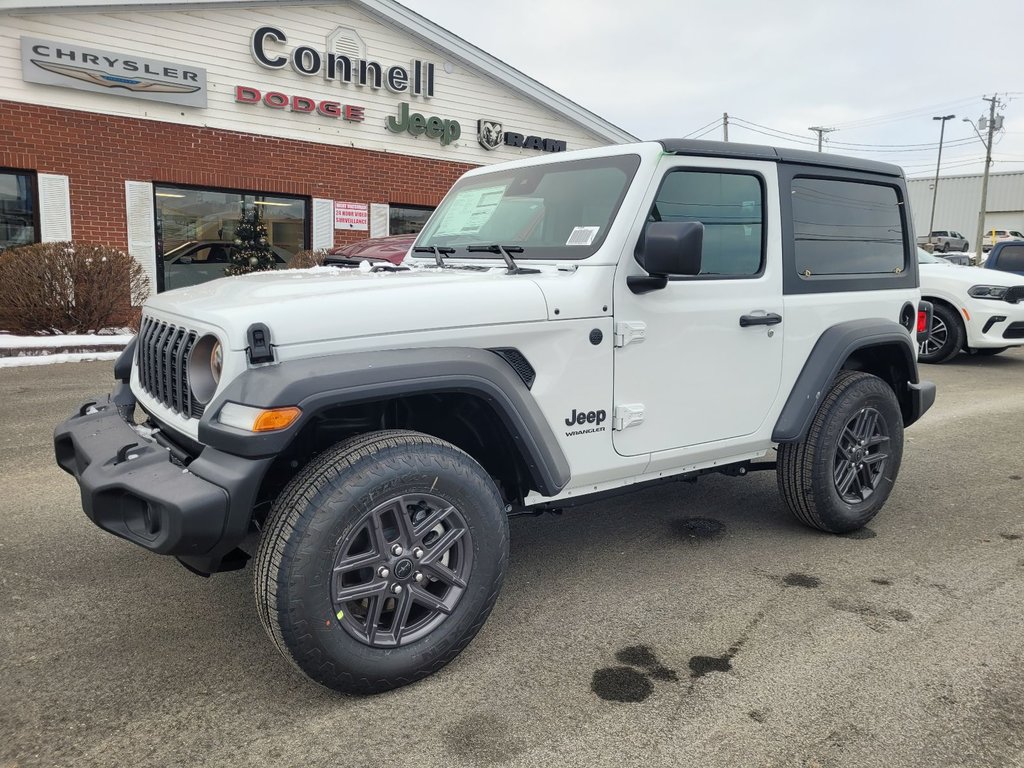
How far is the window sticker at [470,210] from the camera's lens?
12.6 ft

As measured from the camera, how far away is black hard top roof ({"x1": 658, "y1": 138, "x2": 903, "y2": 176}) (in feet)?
11.0

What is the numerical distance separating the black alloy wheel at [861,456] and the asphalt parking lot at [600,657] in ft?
0.93

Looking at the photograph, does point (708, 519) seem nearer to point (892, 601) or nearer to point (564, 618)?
point (892, 601)

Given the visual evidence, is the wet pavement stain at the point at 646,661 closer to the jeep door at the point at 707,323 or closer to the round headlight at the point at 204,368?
the jeep door at the point at 707,323

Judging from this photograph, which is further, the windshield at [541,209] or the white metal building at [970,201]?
the white metal building at [970,201]

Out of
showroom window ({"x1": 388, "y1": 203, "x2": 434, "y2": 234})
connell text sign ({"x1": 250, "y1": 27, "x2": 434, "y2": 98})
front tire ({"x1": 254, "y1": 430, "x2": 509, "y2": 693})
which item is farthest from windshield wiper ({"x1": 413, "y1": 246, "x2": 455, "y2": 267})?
showroom window ({"x1": 388, "y1": 203, "x2": 434, "y2": 234})

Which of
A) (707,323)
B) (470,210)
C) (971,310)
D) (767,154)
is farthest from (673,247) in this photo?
(971,310)

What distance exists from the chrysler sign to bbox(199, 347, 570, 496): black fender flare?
11.9 m

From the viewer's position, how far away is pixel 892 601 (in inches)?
132

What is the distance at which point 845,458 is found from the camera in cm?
402

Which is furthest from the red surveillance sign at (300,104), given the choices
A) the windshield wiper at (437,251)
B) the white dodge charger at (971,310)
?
the windshield wiper at (437,251)

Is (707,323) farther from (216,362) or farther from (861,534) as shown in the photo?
(216,362)

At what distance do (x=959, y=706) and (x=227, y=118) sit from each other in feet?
44.5

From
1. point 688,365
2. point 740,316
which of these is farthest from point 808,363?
point 688,365
